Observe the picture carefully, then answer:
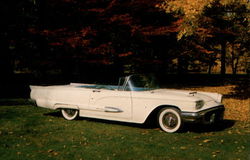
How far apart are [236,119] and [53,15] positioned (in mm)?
9198

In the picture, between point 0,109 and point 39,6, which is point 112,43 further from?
point 0,109

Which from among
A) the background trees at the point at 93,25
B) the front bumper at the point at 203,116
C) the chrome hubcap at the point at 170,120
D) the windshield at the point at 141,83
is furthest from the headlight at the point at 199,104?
the background trees at the point at 93,25

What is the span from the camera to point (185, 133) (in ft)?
21.2

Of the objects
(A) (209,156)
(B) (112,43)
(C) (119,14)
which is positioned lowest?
(A) (209,156)

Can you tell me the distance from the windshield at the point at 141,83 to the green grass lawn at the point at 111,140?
0.96 meters

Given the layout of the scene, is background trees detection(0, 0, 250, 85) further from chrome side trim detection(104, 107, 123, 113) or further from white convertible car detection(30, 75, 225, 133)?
chrome side trim detection(104, 107, 123, 113)

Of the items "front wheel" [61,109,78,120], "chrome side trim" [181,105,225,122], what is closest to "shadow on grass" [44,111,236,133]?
"front wheel" [61,109,78,120]

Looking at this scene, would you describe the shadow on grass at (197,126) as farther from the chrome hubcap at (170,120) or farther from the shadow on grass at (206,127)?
the chrome hubcap at (170,120)

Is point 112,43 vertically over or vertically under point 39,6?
under

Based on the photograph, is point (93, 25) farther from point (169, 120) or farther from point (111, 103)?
point (169, 120)

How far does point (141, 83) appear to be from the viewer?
7.20m

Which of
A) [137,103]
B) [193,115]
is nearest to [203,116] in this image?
[193,115]

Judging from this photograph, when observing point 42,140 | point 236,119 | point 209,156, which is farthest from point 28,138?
point 236,119

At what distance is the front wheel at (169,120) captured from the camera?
6.39 m
